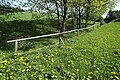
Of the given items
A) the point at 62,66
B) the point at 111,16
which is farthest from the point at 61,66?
the point at 111,16

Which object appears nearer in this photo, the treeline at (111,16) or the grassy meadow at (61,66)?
the grassy meadow at (61,66)

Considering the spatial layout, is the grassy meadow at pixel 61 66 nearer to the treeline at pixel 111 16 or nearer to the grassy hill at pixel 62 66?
the grassy hill at pixel 62 66

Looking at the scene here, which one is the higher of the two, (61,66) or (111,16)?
(61,66)

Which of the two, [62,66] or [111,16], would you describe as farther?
[111,16]

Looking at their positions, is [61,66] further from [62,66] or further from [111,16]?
[111,16]

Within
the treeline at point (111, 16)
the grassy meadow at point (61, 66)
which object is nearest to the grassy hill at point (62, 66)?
the grassy meadow at point (61, 66)

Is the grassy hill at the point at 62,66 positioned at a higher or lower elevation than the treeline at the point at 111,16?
higher

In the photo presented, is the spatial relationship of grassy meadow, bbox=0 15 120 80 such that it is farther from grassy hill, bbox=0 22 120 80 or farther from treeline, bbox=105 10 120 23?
treeline, bbox=105 10 120 23

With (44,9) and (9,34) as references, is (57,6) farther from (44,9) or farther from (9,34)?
(9,34)

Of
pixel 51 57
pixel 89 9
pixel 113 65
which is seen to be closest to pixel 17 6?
pixel 89 9

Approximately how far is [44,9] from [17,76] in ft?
42.2

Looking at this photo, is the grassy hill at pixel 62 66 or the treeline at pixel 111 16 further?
the treeline at pixel 111 16

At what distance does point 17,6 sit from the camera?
18266mm

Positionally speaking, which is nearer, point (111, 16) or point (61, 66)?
point (61, 66)
